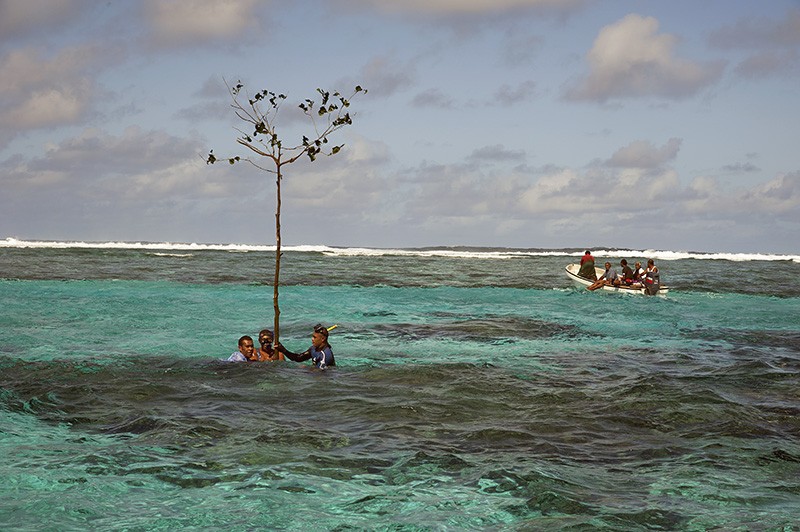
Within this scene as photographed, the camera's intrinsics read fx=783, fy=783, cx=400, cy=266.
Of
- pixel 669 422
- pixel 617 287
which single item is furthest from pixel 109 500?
pixel 617 287

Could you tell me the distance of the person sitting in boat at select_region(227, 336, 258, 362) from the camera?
1772 cm

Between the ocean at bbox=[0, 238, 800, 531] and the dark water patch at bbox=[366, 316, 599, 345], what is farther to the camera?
the dark water patch at bbox=[366, 316, 599, 345]

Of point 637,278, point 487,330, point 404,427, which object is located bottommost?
point 404,427

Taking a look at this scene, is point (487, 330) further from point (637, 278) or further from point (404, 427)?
point (637, 278)

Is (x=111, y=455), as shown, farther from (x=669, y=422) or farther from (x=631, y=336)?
(x=631, y=336)

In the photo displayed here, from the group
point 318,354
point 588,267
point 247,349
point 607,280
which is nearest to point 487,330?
point 318,354

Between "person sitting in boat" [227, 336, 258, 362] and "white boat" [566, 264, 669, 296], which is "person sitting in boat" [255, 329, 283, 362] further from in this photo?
"white boat" [566, 264, 669, 296]

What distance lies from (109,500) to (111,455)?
184 cm

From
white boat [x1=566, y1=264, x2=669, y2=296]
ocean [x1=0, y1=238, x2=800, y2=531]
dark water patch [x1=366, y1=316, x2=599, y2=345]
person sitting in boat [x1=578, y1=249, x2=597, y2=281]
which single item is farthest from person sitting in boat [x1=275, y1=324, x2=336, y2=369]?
person sitting in boat [x1=578, y1=249, x2=597, y2=281]

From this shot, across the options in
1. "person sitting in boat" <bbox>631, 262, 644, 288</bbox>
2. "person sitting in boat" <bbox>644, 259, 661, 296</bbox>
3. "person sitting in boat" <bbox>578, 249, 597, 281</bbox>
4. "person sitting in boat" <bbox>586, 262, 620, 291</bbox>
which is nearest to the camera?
"person sitting in boat" <bbox>644, 259, 661, 296</bbox>

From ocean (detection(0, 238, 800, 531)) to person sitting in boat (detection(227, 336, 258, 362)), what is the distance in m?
0.40

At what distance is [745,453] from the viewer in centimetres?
1157

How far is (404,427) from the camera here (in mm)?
12898

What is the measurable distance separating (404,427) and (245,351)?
20.1 ft
